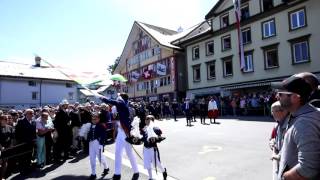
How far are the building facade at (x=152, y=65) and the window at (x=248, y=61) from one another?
11515mm

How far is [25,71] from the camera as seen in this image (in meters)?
48.7

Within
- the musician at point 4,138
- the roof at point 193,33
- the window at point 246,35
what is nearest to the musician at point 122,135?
the musician at point 4,138

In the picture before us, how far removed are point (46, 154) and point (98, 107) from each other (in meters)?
3.17

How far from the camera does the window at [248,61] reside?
30.8 m

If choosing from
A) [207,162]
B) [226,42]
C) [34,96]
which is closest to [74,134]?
[207,162]

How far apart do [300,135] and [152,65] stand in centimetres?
4497

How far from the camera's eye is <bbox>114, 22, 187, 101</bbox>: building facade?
42.2 metres

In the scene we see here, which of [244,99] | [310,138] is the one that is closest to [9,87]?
[244,99]

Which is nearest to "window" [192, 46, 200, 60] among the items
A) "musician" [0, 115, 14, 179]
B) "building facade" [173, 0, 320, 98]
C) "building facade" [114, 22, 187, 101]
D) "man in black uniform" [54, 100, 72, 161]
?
"building facade" [173, 0, 320, 98]

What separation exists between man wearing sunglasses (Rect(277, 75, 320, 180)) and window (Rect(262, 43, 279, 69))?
27.0 m

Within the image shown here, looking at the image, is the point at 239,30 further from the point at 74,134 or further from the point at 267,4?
the point at 74,134

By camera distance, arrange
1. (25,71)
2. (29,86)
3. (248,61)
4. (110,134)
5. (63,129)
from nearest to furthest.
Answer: (63,129)
(110,134)
(248,61)
(29,86)
(25,71)

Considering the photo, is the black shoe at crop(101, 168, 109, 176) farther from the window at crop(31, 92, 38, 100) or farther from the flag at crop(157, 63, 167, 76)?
the window at crop(31, 92, 38, 100)

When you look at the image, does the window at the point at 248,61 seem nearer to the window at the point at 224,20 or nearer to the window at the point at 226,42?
the window at the point at 226,42
